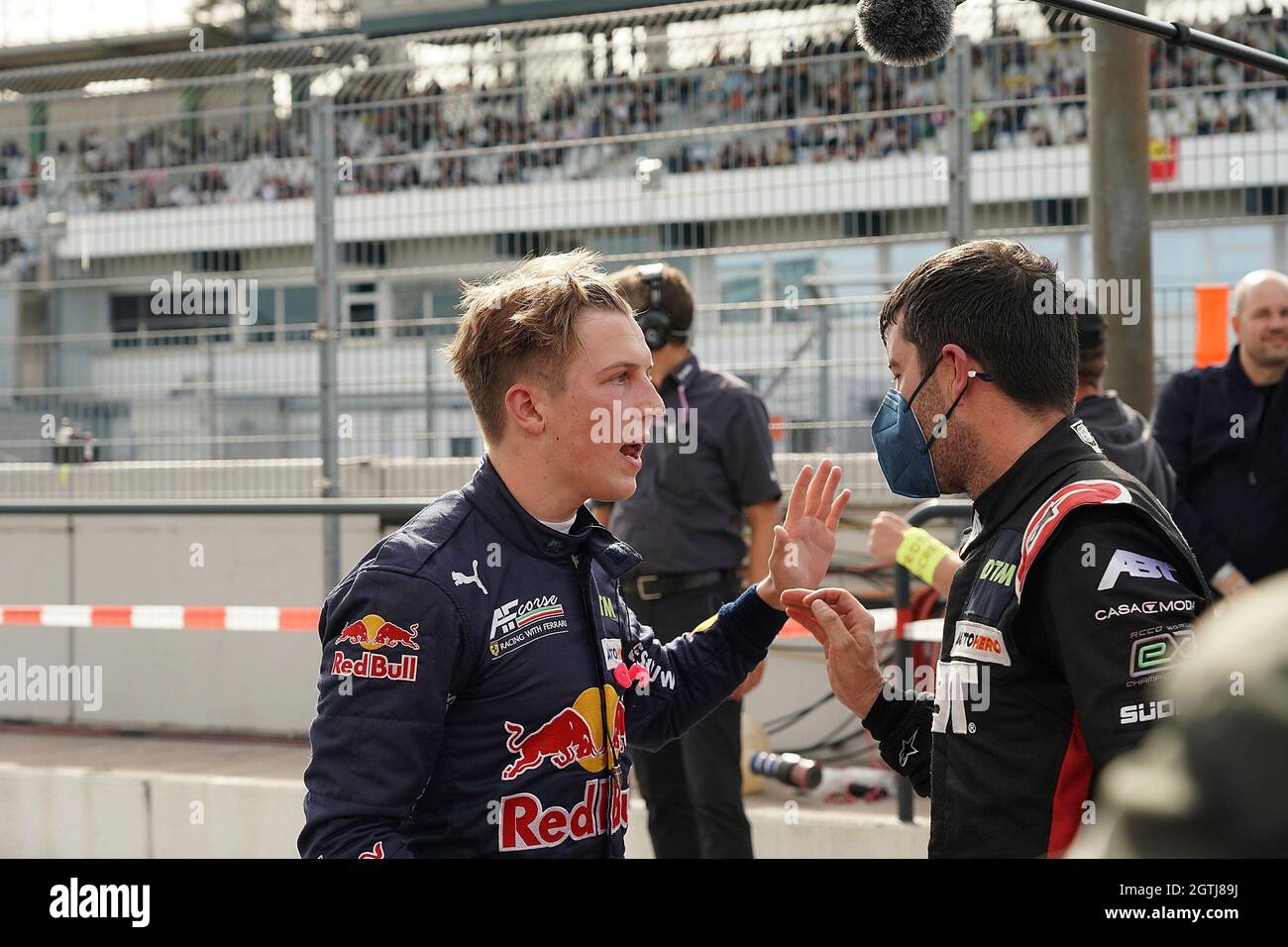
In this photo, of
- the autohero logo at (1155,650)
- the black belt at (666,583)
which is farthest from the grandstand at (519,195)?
the autohero logo at (1155,650)

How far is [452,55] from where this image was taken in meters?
7.11

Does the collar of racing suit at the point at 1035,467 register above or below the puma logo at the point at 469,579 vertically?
above

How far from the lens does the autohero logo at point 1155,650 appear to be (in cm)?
176

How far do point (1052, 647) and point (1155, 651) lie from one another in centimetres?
14

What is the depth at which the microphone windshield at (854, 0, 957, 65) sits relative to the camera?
2141 millimetres

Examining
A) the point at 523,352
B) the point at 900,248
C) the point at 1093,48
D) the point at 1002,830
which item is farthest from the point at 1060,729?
the point at 900,248

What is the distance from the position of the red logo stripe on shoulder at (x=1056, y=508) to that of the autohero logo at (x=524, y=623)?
718mm

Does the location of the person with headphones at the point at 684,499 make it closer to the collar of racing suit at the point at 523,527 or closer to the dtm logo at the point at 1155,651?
→ the collar of racing suit at the point at 523,527

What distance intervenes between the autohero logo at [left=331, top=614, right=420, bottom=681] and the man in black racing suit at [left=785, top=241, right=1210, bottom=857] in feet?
2.55

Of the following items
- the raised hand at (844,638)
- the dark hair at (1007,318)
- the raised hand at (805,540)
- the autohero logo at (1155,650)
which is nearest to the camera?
the autohero logo at (1155,650)

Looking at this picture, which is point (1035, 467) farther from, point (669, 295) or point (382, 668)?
point (669, 295)

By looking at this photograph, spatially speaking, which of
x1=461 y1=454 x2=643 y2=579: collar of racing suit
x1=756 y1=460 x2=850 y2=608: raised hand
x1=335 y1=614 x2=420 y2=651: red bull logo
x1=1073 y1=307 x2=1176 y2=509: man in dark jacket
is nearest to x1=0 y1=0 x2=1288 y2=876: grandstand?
x1=1073 y1=307 x2=1176 y2=509: man in dark jacket

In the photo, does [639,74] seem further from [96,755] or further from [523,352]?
[523,352]
